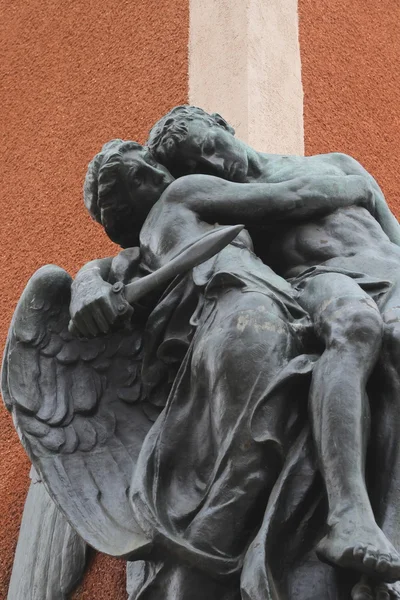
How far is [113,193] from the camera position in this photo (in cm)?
229

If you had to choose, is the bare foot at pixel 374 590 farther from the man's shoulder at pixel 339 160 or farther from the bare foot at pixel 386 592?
the man's shoulder at pixel 339 160

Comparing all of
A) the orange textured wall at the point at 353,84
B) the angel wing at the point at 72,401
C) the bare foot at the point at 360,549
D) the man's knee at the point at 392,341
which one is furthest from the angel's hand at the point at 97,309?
the orange textured wall at the point at 353,84

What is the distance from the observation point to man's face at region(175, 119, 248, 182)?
7.63 feet

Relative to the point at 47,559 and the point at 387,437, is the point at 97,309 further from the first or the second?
the point at 47,559

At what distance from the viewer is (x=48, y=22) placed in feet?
14.0

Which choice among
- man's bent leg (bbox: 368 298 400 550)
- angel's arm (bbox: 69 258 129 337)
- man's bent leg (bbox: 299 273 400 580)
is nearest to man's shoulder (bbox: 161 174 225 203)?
angel's arm (bbox: 69 258 129 337)

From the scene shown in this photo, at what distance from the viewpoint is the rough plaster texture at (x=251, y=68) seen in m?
3.15

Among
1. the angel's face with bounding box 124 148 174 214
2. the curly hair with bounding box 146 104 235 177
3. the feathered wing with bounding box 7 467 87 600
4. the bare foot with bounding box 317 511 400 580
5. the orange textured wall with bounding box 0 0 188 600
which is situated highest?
the curly hair with bounding box 146 104 235 177

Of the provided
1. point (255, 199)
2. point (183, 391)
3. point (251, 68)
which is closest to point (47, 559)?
point (183, 391)

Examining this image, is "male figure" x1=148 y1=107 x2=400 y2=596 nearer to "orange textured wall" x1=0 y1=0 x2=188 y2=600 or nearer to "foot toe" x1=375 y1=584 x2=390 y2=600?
"foot toe" x1=375 y1=584 x2=390 y2=600

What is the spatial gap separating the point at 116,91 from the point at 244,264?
5.96 ft

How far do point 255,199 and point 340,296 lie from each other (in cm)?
33

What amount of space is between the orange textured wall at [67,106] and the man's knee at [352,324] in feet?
4.65

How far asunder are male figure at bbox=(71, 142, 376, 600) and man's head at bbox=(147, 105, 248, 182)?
4 cm
